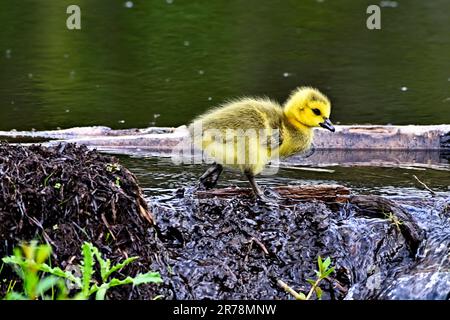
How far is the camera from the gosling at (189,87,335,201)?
5.78m

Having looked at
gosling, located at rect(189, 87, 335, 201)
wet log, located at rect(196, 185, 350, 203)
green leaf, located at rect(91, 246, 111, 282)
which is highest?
gosling, located at rect(189, 87, 335, 201)

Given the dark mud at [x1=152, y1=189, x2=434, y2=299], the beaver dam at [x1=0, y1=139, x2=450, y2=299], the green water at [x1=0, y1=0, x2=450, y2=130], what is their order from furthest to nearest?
the green water at [x1=0, y1=0, x2=450, y2=130], the dark mud at [x1=152, y1=189, x2=434, y2=299], the beaver dam at [x1=0, y1=139, x2=450, y2=299]

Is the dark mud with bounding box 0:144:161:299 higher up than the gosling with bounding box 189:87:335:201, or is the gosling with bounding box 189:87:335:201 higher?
the gosling with bounding box 189:87:335:201

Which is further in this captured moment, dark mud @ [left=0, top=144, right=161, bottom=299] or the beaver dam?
the beaver dam

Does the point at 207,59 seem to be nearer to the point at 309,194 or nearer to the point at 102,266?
the point at 309,194

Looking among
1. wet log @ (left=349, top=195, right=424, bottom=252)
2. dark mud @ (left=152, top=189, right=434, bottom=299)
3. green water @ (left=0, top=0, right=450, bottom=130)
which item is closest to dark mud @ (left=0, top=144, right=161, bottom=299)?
dark mud @ (left=152, top=189, right=434, bottom=299)

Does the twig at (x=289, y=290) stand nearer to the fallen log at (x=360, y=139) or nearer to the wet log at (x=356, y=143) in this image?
the wet log at (x=356, y=143)

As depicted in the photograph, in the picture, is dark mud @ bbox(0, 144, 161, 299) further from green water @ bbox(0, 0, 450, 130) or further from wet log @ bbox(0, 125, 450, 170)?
green water @ bbox(0, 0, 450, 130)

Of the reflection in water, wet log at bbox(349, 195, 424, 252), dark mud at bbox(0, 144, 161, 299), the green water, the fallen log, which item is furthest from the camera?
the green water

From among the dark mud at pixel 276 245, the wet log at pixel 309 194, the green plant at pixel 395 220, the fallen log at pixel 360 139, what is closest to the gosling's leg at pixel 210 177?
the wet log at pixel 309 194

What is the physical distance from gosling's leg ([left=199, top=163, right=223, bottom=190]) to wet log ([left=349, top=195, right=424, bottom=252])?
878mm

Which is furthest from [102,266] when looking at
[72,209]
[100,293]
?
[72,209]

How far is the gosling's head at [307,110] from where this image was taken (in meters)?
6.18
